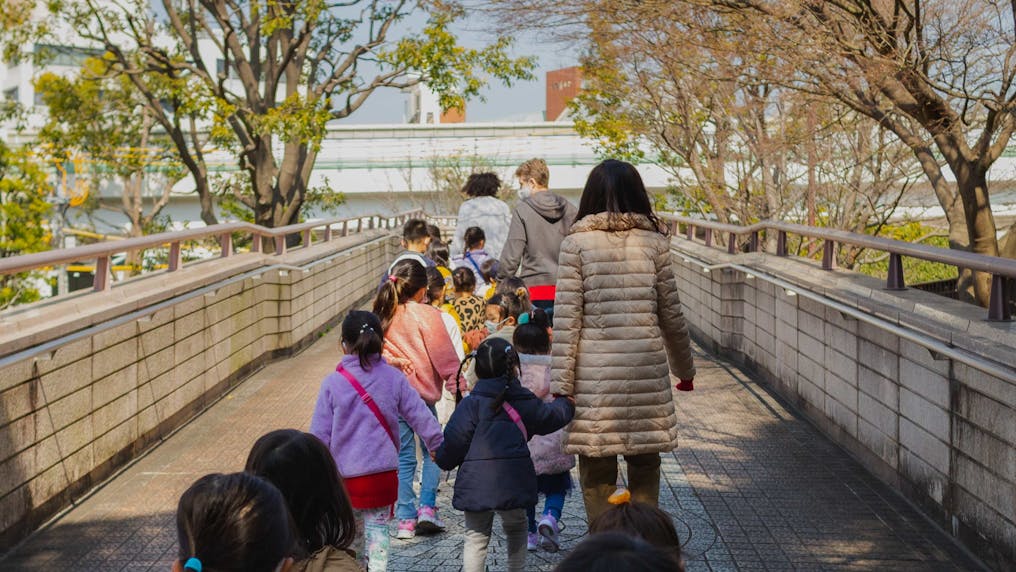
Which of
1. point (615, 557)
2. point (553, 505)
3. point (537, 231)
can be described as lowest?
point (553, 505)

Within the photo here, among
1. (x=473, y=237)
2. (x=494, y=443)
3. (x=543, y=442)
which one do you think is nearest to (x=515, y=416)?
(x=494, y=443)

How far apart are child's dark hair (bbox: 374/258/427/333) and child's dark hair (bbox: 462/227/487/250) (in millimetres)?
3833

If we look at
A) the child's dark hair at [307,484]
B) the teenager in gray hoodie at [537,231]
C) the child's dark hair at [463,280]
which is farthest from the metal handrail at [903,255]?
the child's dark hair at [307,484]

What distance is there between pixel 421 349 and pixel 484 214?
469 cm

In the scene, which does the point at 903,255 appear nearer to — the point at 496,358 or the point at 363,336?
the point at 496,358

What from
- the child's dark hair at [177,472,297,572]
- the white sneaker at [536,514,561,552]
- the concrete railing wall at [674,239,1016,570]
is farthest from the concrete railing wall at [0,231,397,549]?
the concrete railing wall at [674,239,1016,570]

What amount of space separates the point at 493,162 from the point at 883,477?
137 ft

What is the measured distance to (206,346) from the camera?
9.35 metres

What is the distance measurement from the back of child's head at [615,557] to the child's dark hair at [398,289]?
4.41 metres

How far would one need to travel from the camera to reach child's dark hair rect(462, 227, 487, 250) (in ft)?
33.4

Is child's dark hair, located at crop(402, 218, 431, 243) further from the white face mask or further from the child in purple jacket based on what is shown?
the child in purple jacket

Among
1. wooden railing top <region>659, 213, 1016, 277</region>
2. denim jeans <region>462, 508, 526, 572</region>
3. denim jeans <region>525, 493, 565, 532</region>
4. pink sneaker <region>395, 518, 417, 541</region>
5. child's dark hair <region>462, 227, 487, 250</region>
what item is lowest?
pink sneaker <region>395, 518, 417, 541</region>

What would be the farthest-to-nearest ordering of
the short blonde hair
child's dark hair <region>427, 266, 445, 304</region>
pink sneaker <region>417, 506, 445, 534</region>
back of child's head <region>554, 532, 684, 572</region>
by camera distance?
1. the short blonde hair
2. child's dark hair <region>427, 266, 445, 304</region>
3. pink sneaker <region>417, 506, 445, 534</region>
4. back of child's head <region>554, 532, 684, 572</region>

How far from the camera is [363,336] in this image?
16.5ft
